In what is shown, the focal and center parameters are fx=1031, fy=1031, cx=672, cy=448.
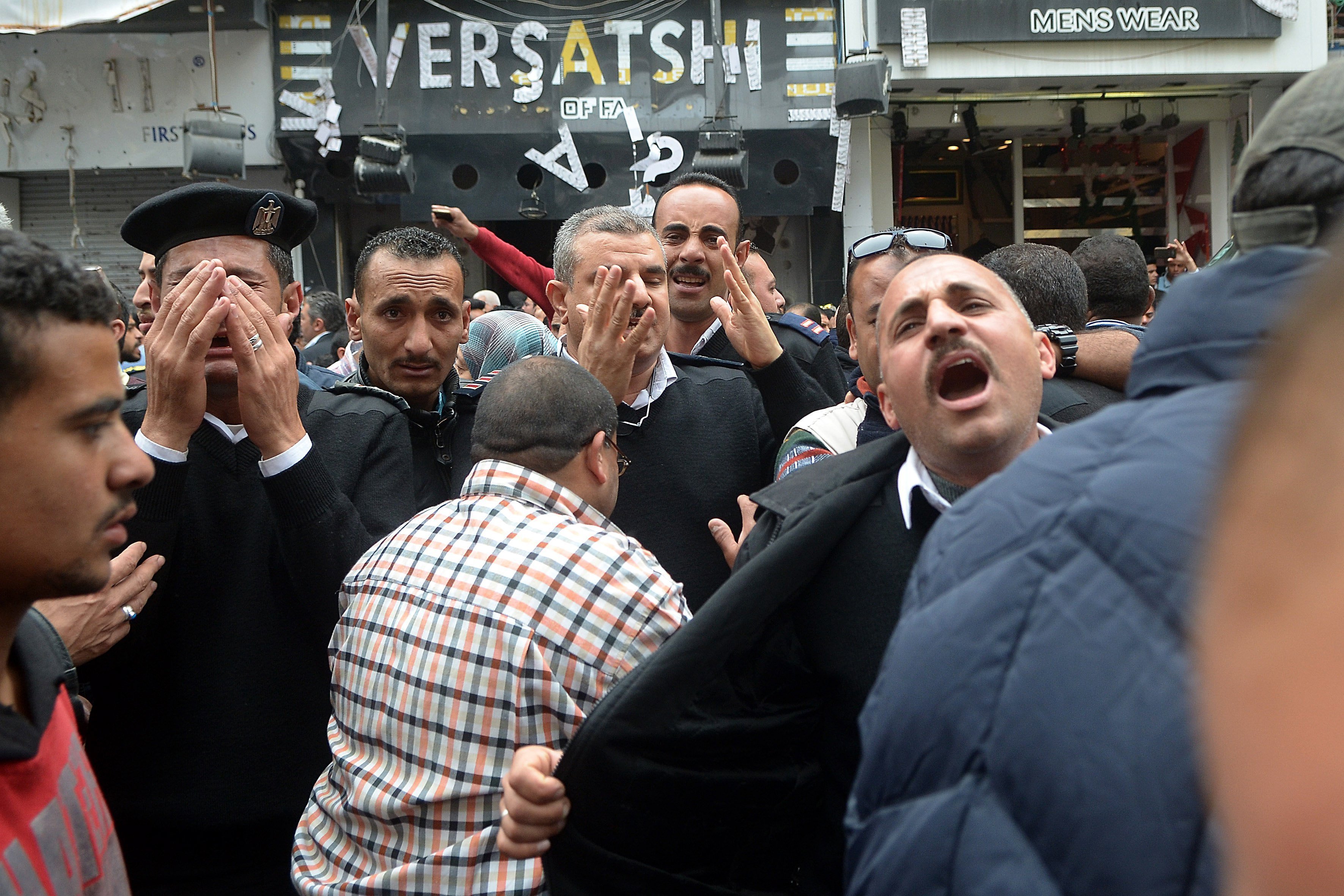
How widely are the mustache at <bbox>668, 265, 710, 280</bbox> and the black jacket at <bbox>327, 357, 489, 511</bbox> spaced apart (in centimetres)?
105

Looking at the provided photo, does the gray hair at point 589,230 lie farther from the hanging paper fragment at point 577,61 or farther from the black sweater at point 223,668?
the hanging paper fragment at point 577,61

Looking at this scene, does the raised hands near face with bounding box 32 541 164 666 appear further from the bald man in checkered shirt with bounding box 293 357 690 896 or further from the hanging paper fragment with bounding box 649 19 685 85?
the hanging paper fragment with bounding box 649 19 685 85

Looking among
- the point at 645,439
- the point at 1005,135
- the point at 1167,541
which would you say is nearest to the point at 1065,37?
the point at 1005,135

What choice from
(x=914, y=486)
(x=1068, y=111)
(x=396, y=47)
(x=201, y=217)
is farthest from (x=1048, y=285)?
(x=1068, y=111)

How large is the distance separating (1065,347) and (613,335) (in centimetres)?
124

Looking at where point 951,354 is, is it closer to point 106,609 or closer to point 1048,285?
point 1048,285

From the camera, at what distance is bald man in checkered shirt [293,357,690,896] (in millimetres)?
1725

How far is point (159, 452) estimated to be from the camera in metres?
2.10

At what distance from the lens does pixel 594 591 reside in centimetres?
178

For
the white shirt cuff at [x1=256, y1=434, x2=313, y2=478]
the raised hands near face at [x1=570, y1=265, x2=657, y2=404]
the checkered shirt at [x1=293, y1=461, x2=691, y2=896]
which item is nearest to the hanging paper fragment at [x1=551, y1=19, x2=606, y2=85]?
the raised hands near face at [x1=570, y1=265, x2=657, y2=404]

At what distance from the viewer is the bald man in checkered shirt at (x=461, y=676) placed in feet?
5.66

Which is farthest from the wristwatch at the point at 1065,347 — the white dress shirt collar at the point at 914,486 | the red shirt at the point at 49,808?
the red shirt at the point at 49,808

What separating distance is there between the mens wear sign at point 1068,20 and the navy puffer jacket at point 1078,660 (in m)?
9.18

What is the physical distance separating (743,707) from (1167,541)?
1.06 metres
